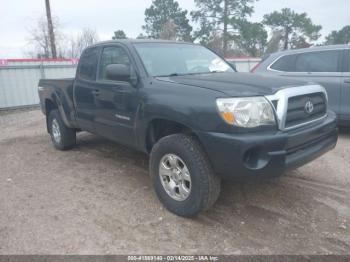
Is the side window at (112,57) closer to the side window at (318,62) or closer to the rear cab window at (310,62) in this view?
the rear cab window at (310,62)

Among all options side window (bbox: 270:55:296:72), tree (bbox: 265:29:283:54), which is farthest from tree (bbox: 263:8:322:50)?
side window (bbox: 270:55:296:72)

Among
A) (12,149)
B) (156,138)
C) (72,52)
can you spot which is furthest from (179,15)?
(156,138)

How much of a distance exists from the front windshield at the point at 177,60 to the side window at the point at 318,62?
8.42 feet

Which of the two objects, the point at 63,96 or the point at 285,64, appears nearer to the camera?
the point at 63,96

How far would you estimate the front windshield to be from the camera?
406 centimetres

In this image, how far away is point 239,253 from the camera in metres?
2.89

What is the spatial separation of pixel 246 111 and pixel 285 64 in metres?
4.33

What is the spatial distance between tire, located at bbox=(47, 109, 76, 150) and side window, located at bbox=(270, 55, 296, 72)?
4147 millimetres

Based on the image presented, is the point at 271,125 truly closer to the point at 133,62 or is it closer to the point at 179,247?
the point at 179,247

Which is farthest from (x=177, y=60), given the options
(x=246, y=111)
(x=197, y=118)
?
(x=246, y=111)

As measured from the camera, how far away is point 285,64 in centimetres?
684

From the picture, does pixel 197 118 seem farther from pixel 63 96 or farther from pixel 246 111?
pixel 63 96

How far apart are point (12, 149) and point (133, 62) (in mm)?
3780

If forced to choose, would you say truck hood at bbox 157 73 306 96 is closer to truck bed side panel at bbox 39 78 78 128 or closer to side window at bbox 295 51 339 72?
truck bed side panel at bbox 39 78 78 128
